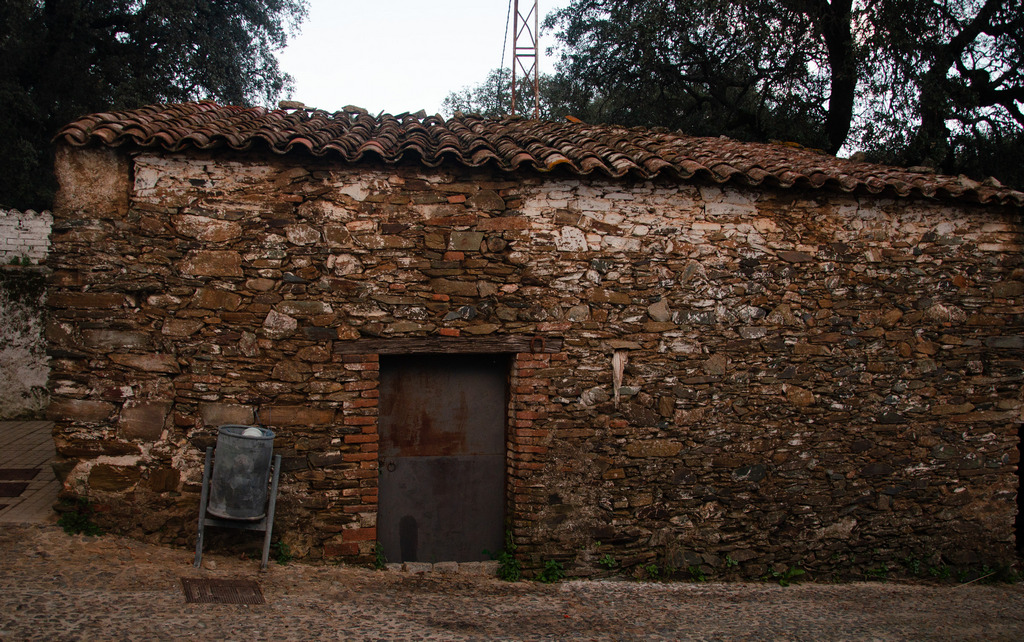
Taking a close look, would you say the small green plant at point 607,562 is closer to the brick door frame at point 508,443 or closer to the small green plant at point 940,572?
the brick door frame at point 508,443

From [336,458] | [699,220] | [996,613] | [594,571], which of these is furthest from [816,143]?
[336,458]

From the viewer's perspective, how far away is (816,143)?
12.2 metres

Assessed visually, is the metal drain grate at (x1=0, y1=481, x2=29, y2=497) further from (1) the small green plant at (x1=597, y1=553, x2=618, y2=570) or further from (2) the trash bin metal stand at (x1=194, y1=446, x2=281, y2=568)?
(1) the small green plant at (x1=597, y1=553, x2=618, y2=570)

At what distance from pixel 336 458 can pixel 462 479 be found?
3.74 feet

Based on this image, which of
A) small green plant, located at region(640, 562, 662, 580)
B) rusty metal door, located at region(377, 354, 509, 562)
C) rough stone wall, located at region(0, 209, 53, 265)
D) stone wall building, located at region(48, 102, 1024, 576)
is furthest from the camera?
rough stone wall, located at region(0, 209, 53, 265)

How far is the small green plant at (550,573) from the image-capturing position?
5.47m

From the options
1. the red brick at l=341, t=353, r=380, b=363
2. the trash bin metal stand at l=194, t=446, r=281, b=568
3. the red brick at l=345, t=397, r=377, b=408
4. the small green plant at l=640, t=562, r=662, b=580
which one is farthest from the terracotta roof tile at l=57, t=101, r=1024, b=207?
the small green plant at l=640, t=562, r=662, b=580

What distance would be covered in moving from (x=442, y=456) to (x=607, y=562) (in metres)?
1.69

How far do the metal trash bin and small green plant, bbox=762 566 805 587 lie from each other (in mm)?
4528

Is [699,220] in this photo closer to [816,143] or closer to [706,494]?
[706,494]

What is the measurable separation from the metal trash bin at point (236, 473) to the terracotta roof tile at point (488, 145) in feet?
7.26

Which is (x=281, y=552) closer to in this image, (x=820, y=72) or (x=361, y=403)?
(x=361, y=403)

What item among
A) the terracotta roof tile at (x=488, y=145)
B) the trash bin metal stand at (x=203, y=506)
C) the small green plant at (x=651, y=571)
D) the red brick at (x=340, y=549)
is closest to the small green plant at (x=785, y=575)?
the small green plant at (x=651, y=571)

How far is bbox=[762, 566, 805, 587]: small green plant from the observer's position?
5.95 m
